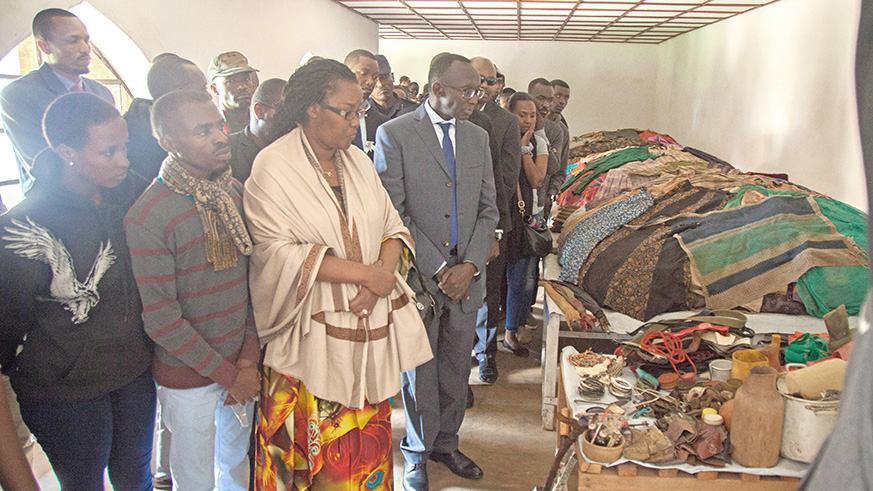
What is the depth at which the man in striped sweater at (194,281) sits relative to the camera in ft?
5.90

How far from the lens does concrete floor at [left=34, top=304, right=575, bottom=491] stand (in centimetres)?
292

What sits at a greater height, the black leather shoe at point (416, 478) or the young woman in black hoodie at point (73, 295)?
the young woman in black hoodie at point (73, 295)

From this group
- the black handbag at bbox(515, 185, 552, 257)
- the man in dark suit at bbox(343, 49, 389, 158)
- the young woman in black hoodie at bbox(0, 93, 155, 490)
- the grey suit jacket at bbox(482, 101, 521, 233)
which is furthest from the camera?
the black handbag at bbox(515, 185, 552, 257)

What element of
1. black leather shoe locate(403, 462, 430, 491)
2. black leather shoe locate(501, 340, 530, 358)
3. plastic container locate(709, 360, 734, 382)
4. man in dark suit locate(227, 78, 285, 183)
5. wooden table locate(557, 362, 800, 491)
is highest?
man in dark suit locate(227, 78, 285, 183)

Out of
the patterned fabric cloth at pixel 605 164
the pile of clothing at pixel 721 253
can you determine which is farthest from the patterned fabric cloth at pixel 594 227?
the patterned fabric cloth at pixel 605 164

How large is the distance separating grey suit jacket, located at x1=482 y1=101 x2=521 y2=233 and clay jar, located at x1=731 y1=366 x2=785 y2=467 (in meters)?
1.88

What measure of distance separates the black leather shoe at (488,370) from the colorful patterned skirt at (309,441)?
187 cm

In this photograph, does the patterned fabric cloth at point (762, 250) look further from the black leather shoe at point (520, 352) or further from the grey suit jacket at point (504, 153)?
the black leather shoe at point (520, 352)

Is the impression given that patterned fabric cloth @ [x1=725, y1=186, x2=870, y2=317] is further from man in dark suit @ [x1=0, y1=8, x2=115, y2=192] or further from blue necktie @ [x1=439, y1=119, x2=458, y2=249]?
man in dark suit @ [x1=0, y1=8, x2=115, y2=192]

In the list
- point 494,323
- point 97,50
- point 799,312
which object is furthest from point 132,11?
point 799,312

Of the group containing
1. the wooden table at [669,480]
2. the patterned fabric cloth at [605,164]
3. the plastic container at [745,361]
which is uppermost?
the patterned fabric cloth at [605,164]

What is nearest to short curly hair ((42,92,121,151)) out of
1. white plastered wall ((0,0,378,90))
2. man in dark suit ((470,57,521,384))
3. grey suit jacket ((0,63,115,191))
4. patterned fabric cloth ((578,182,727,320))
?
grey suit jacket ((0,63,115,191))

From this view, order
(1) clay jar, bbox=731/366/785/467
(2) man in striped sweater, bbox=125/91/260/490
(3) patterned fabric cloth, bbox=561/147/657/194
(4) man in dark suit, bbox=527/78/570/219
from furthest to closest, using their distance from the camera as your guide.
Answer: (3) patterned fabric cloth, bbox=561/147/657/194 → (4) man in dark suit, bbox=527/78/570/219 → (1) clay jar, bbox=731/366/785/467 → (2) man in striped sweater, bbox=125/91/260/490

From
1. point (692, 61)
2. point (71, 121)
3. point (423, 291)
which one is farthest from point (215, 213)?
point (692, 61)
